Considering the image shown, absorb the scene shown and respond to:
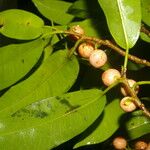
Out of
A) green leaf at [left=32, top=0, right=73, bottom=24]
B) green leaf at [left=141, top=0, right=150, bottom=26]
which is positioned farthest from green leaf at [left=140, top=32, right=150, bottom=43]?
green leaf at [left=32, top=0, right=73, bottom=24]

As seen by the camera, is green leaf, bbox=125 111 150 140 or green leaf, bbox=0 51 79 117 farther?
green leaf, bbox=125 111 150 140

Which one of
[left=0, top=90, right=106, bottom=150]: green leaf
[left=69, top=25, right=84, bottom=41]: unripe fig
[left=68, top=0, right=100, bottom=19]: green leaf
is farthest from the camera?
[left=68, top=0, right=100, bottom=19]: green leaf

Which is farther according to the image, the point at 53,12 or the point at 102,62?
the point at 53,12

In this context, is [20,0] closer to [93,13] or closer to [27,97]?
[93,13]

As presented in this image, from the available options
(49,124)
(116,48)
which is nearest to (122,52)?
(116,48)

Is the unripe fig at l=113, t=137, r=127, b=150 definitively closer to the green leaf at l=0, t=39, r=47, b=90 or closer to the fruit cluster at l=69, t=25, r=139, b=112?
the fruit cluster at l=69, t=25, r=139, b=112

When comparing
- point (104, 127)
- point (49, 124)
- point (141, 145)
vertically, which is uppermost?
point (49, 124)

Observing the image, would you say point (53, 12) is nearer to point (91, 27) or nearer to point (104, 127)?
point (91, 27)
